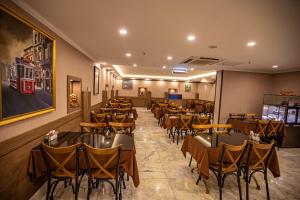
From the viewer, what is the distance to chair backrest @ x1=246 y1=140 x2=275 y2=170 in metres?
2.52

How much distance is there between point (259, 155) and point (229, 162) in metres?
0.48

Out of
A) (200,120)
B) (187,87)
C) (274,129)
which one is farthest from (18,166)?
(187,87)

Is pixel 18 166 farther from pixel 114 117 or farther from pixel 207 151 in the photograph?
pixel 207 151

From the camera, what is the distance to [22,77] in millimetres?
2178

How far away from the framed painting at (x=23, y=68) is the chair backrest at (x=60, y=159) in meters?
0.62

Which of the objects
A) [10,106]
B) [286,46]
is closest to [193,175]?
[10,106]

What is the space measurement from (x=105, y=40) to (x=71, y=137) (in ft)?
7.58

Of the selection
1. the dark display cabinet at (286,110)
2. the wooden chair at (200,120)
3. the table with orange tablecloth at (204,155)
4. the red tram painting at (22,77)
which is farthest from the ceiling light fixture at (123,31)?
the dark display cabinet at (286,110)

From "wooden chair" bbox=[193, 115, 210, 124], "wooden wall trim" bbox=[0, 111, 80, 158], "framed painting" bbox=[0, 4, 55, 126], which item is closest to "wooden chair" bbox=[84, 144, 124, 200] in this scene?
"wooden wall trim" bbox=[0, 111, 80, 158]

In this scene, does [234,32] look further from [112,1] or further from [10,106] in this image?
[10,106]

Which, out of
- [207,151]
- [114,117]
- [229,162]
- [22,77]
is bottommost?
[229,162]

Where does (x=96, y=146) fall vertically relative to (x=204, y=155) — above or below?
above

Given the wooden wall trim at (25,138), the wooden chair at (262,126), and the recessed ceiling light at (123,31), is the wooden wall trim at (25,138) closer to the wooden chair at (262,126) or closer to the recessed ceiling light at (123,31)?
the recessed ceiling light at (123,31)

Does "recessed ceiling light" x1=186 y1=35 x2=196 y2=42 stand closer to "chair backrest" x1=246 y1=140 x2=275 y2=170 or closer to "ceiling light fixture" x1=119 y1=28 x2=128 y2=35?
"ceiling light fixture" x1=119 y1=28 x2=128 y2=35
